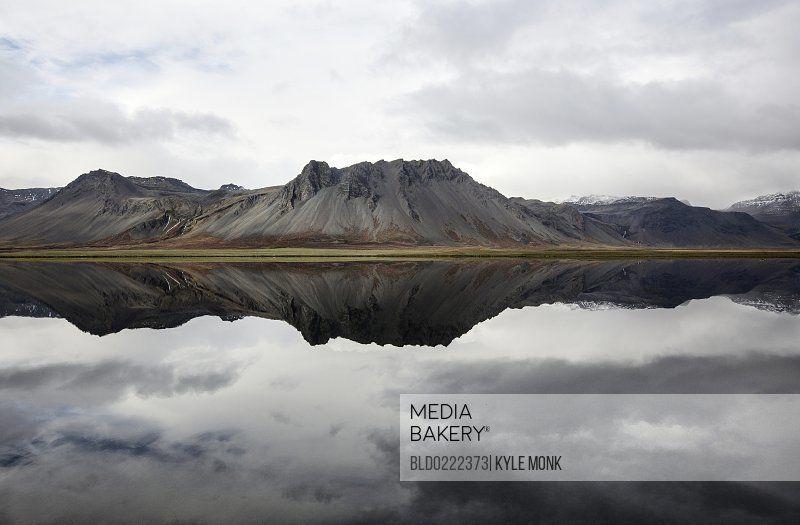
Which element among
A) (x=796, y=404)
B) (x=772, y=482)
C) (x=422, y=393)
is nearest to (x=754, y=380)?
Answer: (x=796, y=404)

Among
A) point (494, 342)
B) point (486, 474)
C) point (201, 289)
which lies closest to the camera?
point (486, 474)

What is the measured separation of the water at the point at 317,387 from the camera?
11766 mm

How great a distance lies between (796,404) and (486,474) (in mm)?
13983

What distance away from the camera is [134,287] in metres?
68.7

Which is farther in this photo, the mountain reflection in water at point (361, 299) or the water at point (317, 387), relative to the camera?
the mountain reflection in water at point (361, 299)

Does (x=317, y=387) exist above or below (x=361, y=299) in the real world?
below

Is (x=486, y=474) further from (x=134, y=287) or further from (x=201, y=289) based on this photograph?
(x=134, y=287)

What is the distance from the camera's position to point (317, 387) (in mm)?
21109

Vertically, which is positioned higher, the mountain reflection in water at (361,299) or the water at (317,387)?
the mountain reflection in water at (361,299)

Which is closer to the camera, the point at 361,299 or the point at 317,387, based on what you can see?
the point at 317,387

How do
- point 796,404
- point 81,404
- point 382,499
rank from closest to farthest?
point 382,499, point 796,404, point 81,404

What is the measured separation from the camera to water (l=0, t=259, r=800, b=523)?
11766 millimetres

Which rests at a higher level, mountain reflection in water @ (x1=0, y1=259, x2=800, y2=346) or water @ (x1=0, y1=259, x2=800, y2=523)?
mountain reflection in water @ (x1=0, y1=259, x2=800, y2=346)

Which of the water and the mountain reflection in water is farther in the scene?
the mountain reflection in water
